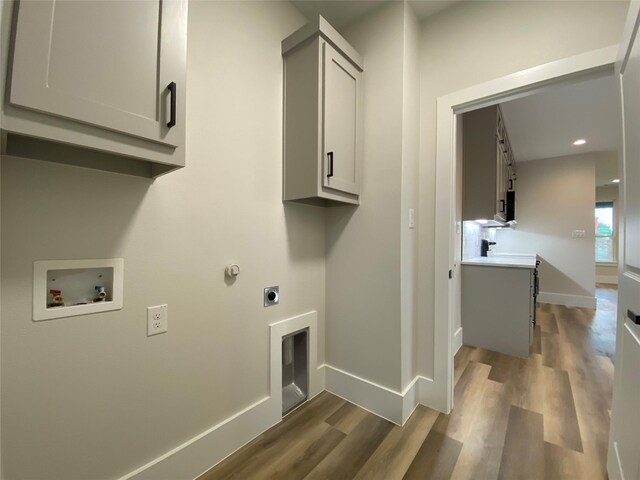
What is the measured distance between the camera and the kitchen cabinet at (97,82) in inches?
26.5

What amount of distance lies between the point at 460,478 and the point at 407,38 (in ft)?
8.15

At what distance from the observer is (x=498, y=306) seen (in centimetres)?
277

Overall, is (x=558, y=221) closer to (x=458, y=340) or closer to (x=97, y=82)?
(x=458, y=340)

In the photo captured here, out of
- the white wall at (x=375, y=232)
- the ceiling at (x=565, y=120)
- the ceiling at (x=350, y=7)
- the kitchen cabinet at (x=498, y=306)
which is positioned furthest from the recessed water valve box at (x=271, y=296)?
the ceiling at (x=565, y=120)

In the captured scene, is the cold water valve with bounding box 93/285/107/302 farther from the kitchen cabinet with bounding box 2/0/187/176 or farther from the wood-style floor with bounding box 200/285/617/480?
the wood-style floor with bounding box 200/285/617/480

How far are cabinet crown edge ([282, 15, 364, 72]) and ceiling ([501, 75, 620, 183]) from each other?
1.81 metres

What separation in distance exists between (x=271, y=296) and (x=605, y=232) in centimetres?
978

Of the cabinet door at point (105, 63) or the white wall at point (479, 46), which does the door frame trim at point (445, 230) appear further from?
the cabinet door at point (105, 63)

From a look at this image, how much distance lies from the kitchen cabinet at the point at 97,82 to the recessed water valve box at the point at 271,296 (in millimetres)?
894

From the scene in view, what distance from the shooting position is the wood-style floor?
1.33m

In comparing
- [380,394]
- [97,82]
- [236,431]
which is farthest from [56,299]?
[380,394]

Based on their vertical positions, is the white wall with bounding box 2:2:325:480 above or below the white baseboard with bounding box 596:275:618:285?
above

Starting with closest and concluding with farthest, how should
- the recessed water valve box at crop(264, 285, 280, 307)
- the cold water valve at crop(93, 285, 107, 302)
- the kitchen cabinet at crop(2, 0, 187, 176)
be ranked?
the kitchen cabinet at crop(2, 0, 187, 176) → the cold water valve at crop(93, 285, 107, 302) → the recessed water valve box at crop(264, 285, 280, 307)

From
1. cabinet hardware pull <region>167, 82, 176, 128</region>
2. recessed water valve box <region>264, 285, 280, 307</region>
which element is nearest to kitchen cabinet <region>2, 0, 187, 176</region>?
cabinet hardware pull <region>167, 82, 176, 128</region>
